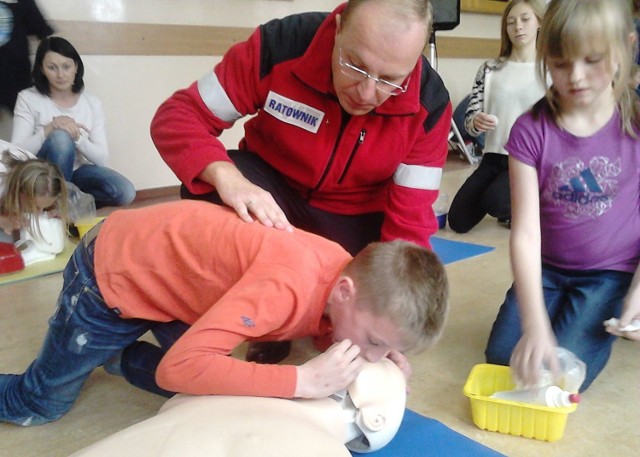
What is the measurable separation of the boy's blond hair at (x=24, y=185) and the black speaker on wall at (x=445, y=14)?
2.15 m

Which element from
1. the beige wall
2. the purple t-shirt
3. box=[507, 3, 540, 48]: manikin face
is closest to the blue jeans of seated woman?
the purple t-shirt

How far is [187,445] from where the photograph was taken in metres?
0.75

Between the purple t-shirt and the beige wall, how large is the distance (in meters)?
1.95

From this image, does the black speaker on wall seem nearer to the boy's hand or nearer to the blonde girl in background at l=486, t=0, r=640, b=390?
the blonde girl in background at l=486, t=0, r=640, b=390

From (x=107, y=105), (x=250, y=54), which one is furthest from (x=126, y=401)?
(x=107, y=105)

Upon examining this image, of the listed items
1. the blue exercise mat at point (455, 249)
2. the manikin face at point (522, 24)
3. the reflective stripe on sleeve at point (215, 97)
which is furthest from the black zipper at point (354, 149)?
the manikin face at point (522, 24)

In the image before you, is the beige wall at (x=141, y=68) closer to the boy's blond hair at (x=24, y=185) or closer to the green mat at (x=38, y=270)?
the boy's blond hair at (x=24, y=185)

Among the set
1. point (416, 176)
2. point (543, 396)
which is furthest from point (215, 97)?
point (543, 396)

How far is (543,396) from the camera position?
3.38 feet

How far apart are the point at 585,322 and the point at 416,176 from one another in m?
0.47

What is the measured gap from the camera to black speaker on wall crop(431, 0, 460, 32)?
3.24 metres

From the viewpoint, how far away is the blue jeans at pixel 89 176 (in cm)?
238

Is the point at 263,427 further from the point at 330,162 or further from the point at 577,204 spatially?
the point at 577,204

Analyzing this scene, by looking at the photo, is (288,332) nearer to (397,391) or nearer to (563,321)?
(397,391)
